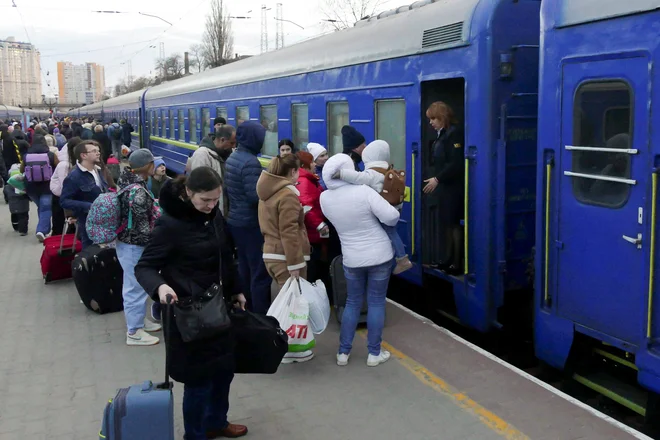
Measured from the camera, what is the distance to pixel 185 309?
3566 mm

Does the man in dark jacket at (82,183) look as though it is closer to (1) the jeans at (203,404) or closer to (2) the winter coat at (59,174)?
(2) the winter coat at (59,174)

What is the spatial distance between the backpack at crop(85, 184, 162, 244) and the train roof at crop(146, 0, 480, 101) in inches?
115

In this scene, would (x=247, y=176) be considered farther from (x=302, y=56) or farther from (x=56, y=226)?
(x=56, y=226)

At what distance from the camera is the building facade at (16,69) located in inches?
3738

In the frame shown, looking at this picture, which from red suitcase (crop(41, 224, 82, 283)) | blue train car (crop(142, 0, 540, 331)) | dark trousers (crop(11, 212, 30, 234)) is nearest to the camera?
blue train car (crop(142, 0, 540, 331))

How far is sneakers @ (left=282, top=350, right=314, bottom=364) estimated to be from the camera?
5336 millimetres

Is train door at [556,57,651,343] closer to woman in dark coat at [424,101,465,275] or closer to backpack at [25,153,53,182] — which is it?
woman in dark coat at [424,101,465,275]

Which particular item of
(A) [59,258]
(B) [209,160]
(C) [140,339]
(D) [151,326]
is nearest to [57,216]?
(A) [59,258]

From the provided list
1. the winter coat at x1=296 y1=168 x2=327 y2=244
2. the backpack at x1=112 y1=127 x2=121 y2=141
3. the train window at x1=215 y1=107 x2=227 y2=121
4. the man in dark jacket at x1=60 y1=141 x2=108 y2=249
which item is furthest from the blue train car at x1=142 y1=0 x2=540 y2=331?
the backpack at x1=112 y1=127 x2=121 y2=141

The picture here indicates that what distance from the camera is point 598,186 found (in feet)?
14.5

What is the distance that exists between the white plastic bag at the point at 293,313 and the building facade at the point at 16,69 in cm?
9596

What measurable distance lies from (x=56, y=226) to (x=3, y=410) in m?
6.28

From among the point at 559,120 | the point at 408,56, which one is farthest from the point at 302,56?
the point at 559,120

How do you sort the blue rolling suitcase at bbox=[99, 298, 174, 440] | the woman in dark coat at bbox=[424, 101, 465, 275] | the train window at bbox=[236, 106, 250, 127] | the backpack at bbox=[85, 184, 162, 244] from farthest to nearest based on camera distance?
the train window at bbox=[236, 106, 250, 127], the woman in dark coat at bbox=[424, 101, 465, 275], the backpack at bbox=[85, 184, 162, 244], the blue rolling suitcase at bbox=[99, 298, 174, 440]
